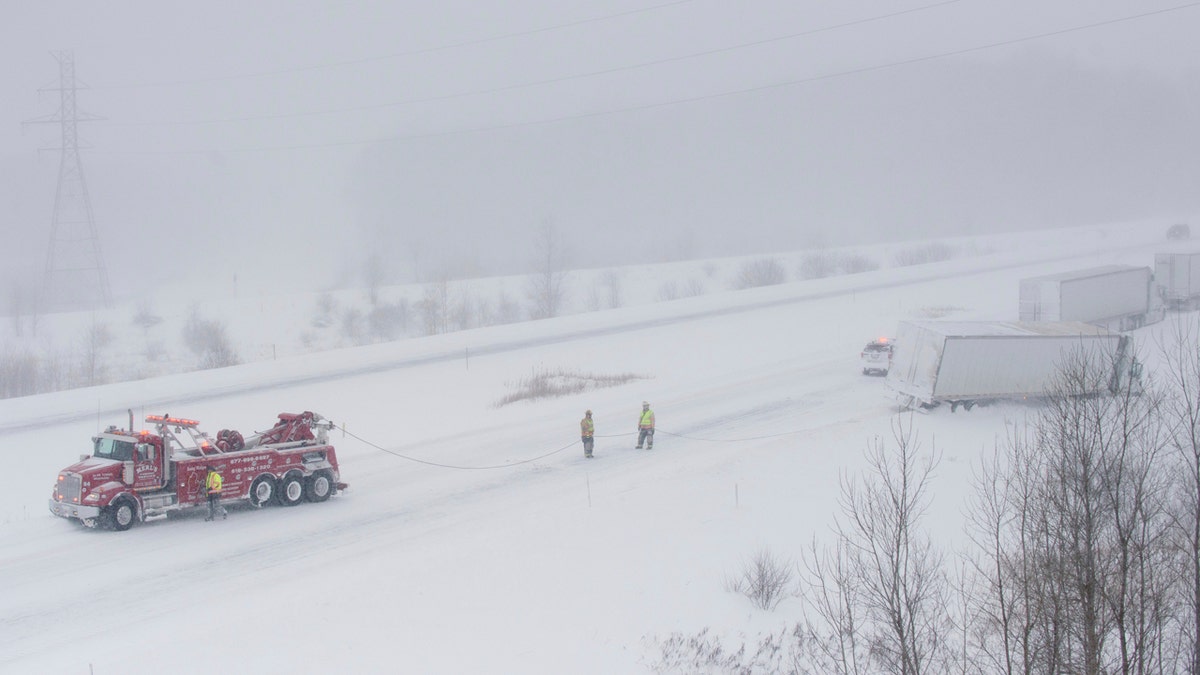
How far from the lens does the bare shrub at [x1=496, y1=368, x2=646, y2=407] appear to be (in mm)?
36312

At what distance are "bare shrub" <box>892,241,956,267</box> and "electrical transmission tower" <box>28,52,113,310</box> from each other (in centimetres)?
→ 6978

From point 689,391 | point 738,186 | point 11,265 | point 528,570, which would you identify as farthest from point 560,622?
point 738,186

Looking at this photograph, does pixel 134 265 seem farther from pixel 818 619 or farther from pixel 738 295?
pixel 818 619

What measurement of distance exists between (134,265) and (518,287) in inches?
2424

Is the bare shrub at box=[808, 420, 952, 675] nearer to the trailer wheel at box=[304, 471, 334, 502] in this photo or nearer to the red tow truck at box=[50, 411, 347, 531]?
the trailer wheel at box=[304, 471, 334, 502]

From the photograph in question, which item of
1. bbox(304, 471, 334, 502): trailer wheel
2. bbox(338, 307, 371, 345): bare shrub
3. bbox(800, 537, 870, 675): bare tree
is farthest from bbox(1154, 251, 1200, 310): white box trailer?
bbox(338, 307, 371, 345): bare shrub

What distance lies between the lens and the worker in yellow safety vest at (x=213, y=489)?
20.6m

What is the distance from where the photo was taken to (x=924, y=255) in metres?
90.1

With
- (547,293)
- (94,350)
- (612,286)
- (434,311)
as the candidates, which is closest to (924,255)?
(612,286)

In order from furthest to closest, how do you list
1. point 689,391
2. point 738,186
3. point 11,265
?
point 738,186, point 11,265, point 689,391

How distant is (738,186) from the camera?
167 metres

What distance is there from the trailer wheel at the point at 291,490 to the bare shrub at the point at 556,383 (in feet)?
43.8

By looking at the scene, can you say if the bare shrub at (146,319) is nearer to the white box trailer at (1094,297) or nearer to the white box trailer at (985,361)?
the white box trailer at (985,361)

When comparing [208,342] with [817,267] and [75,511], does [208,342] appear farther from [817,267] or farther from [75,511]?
[817,267]
